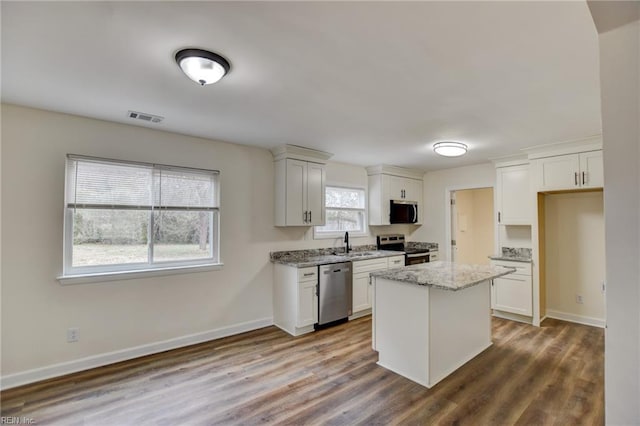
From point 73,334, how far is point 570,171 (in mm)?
5928

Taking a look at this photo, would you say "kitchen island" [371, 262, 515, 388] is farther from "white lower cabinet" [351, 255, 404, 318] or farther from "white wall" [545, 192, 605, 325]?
"white wall" [545, 192, 605, 325]

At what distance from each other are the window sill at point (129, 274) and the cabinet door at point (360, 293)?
76.3 inches

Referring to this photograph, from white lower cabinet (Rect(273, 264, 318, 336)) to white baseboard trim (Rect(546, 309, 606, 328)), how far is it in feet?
11.8

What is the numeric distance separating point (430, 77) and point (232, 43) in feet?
4.43

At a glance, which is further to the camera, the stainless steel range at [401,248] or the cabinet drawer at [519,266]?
the stainless steel range at [401,248]

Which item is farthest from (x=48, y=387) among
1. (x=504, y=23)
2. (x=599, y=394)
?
(x=599, y=394)

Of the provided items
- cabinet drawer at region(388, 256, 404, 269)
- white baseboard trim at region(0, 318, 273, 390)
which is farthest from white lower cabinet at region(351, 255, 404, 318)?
white baseboard trim at region(0, 318, 273, 390)

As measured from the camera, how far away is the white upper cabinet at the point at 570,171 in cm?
367

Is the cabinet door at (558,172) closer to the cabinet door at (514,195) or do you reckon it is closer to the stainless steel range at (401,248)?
the cabinet door at (514,195)

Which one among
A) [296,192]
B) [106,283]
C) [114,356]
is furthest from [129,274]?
[296,192]

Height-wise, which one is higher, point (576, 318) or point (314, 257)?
point (314, 257)

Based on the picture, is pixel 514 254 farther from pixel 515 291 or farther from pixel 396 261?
pixel 396 261

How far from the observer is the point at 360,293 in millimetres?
4484

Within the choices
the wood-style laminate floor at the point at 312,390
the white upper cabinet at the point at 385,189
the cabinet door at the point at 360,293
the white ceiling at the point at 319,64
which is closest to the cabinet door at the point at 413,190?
the white upper cabinet at the point at 385,189
